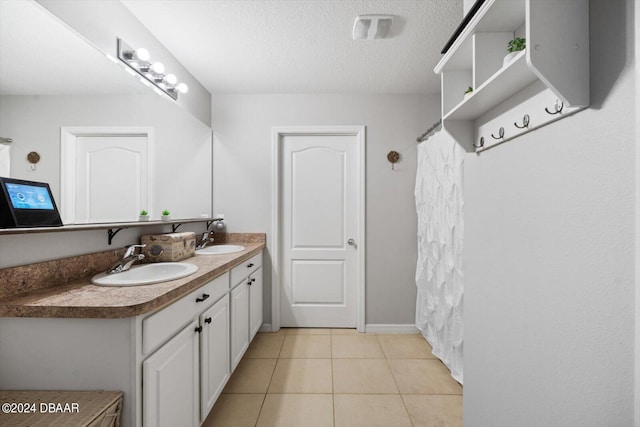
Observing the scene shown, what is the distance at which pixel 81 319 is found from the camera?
943 millimetres

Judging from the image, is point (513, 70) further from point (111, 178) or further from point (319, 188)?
point (319, 188)

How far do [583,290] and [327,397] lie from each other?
1.64m

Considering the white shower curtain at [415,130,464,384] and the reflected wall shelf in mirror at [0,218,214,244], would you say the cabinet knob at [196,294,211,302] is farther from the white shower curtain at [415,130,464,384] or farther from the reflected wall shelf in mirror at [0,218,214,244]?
the white shower curtain at [415,130,464,384]

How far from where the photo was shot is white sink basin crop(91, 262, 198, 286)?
3.94 ft

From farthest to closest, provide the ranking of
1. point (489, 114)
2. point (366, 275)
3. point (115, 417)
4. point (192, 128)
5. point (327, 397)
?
point (366, 275), point (192, 128), point (327, 397), point (489, 114), point (115, 417)

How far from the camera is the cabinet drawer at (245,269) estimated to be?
6.39 feet

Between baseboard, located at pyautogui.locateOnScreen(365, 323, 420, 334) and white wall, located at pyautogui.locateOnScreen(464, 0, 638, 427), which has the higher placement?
white wall, located at pyautogui.locateOnScreen(464, 0, 638, 427)

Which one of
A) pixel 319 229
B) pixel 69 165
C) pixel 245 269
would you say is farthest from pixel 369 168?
pixel 69 165

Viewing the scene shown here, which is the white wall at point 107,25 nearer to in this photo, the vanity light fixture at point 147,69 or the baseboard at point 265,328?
the vanity light fixture at point 147,69

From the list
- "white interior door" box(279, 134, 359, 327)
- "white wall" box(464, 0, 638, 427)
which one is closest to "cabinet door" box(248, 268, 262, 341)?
"white interior door" box(279, 134, 359, 327)

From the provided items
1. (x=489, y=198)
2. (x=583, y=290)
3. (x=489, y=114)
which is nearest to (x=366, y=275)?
(x=489, y=198)

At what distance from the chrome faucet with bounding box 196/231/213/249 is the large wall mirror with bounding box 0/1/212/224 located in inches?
21.3

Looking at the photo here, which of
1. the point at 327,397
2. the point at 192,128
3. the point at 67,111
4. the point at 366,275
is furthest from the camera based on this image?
the point at 366,275

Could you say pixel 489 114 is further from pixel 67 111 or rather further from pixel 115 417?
pixel 67 111
